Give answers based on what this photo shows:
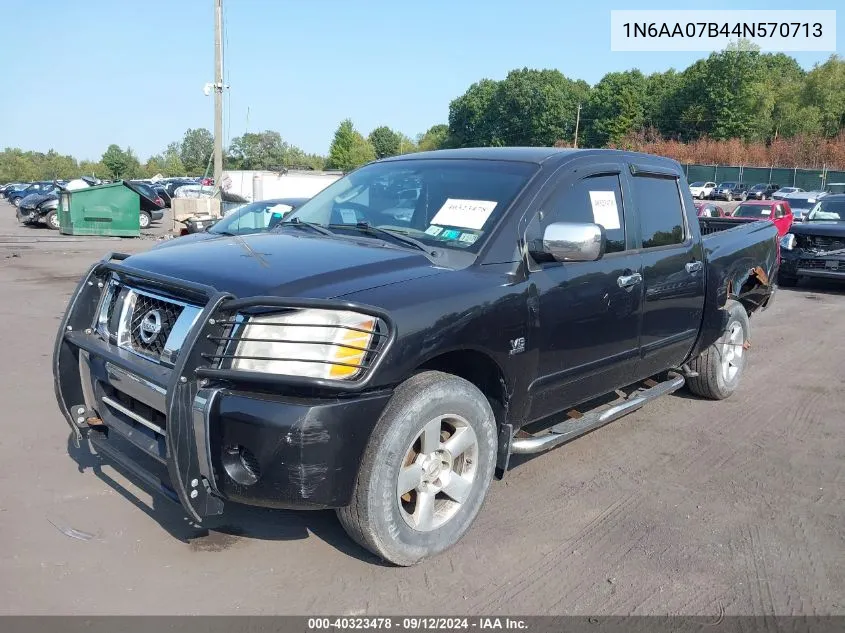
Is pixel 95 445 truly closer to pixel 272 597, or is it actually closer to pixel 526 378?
pixel 272 597

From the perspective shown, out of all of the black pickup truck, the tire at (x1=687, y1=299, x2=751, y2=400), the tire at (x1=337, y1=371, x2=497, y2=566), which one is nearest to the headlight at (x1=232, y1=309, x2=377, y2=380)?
the black pickup truck

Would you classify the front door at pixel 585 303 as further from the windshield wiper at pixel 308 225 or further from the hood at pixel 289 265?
the windshield wiper at pixel 308 225

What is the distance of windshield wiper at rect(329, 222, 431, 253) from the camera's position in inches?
142

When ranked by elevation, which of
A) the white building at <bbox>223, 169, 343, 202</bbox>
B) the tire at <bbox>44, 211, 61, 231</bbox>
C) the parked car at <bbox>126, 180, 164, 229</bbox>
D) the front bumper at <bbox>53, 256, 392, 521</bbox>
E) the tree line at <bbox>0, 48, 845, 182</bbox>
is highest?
the tree line at <bbox>0, 48, 845, 182</bbox>

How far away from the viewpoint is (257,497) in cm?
283

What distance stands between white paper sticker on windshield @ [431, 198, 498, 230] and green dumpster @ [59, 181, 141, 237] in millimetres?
19492

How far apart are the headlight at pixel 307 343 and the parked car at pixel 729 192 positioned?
51187mm

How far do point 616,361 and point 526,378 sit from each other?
0.95m

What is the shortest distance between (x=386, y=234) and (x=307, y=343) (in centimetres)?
118

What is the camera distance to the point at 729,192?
166 ft

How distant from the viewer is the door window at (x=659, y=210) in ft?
15.1

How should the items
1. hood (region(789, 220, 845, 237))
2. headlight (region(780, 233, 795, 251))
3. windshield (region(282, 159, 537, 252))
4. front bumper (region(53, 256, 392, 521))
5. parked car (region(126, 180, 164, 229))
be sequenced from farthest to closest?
parked car (region(126, 180, 164, 229)) < headlight (region(780, 233, 795, 251)) < hood (region(789, 220, 845, 237)) < windshield (region(282, 159, 537, 252)) < front bumper (region(53, 256, 392, 521))

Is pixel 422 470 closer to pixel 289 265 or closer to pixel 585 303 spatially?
pixel 289 265

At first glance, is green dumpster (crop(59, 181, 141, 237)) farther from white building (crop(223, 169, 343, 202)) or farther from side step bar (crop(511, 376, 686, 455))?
side step bar (crop(511, 376, 686, 455))
